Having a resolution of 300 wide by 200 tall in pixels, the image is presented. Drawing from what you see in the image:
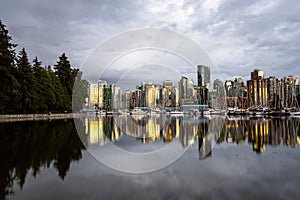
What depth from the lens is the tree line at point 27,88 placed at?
39562 millimetres

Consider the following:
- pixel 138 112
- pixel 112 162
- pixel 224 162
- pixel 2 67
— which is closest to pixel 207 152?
pixel 224 162

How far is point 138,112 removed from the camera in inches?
3538

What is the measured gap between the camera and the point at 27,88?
46375mm

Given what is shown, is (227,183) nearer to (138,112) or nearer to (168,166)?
(168,166)

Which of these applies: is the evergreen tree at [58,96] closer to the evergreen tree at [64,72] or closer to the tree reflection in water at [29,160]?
the evergreen tree at [64,72]

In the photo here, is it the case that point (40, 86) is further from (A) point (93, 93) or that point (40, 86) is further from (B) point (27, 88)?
(A) point (93, 93)

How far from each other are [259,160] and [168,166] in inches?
148

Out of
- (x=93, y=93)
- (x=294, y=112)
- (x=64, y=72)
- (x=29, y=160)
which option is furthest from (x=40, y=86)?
(x=294, y=112)

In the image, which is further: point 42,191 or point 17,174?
point 17,174

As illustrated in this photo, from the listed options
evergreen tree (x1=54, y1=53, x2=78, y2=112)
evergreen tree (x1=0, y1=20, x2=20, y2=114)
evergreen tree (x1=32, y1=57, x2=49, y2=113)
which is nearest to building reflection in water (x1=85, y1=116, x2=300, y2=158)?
evergreen tree (x1=0, y1=20, x2=20, y2=114)

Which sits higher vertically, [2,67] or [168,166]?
[2,67]

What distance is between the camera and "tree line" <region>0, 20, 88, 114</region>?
39.6 metres

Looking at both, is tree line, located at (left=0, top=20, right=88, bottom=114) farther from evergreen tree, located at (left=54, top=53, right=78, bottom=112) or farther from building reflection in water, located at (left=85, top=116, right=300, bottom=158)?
building reflection in water, located at (left=85, top=116, right=300, bottom=158)

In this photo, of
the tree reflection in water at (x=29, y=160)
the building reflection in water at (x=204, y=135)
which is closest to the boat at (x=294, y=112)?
the building reflection in water at (x=204, y=135)
